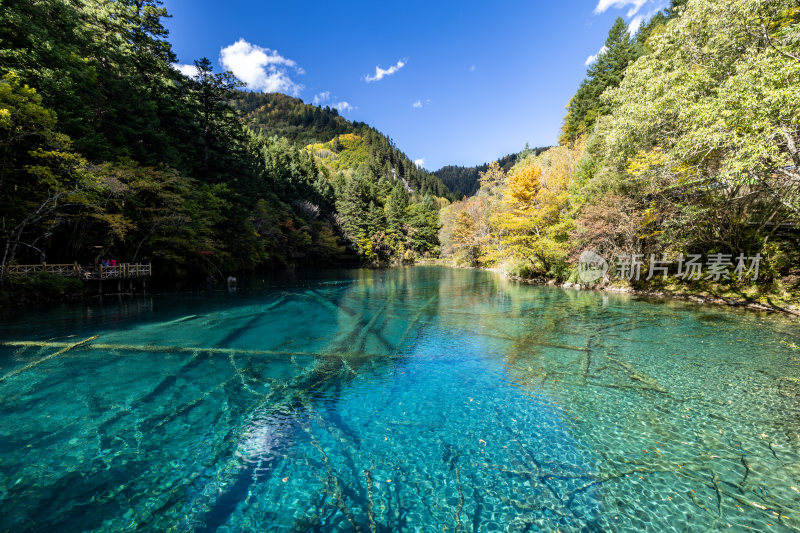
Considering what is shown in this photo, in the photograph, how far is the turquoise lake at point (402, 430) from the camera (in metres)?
3.34

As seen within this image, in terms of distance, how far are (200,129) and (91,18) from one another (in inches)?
344

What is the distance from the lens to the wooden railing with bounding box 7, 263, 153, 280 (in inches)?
516

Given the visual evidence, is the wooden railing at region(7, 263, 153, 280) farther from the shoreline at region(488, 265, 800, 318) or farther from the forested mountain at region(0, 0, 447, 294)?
the shoreline at region(488, 265, 800, 318)

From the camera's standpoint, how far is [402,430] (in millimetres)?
4965

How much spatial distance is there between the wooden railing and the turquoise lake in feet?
17.5

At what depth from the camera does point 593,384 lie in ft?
21.0

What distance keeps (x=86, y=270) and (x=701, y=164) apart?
27.9 metres

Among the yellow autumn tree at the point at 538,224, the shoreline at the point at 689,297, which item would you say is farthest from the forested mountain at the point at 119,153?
the shoreline at the point at 689,297

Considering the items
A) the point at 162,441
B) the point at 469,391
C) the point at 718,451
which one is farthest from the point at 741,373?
the point at 162,441

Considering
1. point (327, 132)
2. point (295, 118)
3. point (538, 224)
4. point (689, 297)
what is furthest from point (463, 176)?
point (689, 297)

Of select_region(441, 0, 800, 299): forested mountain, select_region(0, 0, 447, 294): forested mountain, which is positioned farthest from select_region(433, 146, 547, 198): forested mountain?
select_region(441, 0, 800, 299): forested mountain

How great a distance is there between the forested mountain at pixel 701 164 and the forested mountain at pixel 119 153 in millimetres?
21425

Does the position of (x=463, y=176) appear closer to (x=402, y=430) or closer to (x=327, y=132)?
(x=327, y=132)

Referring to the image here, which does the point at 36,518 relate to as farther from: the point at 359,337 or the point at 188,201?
the point at 188,201
